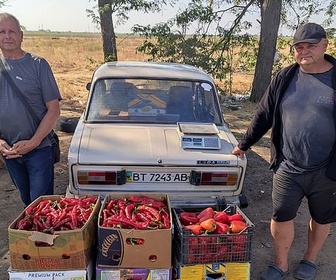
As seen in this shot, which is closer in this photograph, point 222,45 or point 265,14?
point 265,14

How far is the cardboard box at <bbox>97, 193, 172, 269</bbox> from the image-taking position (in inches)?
112

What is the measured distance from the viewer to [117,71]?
4.61m

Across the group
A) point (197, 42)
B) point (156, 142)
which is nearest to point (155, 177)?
point (156, 142)

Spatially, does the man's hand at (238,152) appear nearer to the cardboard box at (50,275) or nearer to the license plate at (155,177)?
the license plate at (155,177)

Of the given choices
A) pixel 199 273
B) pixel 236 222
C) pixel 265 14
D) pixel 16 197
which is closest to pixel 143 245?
pixel 199 273

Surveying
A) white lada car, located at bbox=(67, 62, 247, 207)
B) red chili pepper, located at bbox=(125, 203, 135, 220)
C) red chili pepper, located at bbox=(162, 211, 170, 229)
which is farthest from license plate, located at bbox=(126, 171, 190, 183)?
red chili pepper, located at bbox=(162, 211, 170, 229)

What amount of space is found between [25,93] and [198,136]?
1.67 m

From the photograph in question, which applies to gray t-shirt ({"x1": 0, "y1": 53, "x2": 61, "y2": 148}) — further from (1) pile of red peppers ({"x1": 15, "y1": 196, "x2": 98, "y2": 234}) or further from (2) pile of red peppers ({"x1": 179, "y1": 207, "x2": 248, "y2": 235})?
(2) pile of red peppers ({"x1": 179, "y1": 207, "x2": 248, "y2": 235})

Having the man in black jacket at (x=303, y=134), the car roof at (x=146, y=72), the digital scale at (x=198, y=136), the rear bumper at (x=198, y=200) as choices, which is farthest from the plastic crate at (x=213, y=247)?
the car roof at (x=146, y=72)

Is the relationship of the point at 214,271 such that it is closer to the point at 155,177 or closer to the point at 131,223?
the point at 131,223

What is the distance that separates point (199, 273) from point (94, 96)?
236 centimetres

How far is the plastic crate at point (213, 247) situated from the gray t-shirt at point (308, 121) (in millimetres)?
734

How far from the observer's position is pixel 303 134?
3068mm

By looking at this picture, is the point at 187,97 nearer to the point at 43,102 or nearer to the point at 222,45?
the point at 43,102
